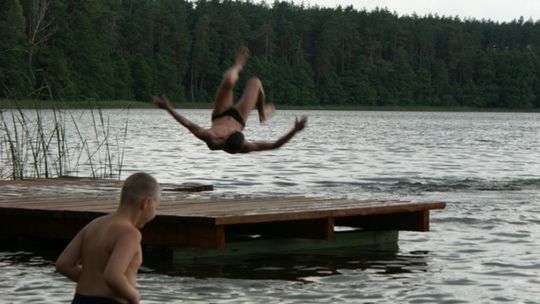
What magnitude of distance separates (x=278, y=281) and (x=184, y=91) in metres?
124

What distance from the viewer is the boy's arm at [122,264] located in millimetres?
6922

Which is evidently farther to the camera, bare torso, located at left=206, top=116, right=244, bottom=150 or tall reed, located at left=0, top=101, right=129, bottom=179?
tall reed, located at left=0, top=101, right=129, bottom=179

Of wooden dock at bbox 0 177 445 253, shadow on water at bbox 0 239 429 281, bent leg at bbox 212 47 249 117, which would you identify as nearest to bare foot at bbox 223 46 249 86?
bent leg at bbox 212 47 249 117

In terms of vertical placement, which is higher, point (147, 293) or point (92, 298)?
point (92, 298)

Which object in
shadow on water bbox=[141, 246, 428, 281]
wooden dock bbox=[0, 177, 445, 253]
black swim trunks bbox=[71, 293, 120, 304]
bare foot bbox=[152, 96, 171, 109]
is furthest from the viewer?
shadow on water bbox=[141, 246, 428, 281]

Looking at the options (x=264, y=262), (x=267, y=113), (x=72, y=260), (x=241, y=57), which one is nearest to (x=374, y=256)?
(x=264, y=262)

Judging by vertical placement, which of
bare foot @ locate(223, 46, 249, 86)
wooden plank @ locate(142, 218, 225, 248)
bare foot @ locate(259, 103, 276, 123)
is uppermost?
bare foot @ locate(223, 46, 249, 86)

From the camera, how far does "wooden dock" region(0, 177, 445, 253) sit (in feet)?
46.5

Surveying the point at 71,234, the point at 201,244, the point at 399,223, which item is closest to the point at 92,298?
the point at 201,244

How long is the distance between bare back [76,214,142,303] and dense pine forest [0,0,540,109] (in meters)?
95.9

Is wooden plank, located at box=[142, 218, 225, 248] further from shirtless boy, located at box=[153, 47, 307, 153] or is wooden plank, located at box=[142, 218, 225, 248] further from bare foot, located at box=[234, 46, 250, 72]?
bare foot, located at box=[234, 46, 250, 72]

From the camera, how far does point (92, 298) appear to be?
23.7 ft

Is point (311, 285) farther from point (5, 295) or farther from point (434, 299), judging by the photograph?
point (5, 295)

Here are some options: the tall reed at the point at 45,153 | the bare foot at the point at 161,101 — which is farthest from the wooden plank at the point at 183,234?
the tall reed at the point at 45,153
